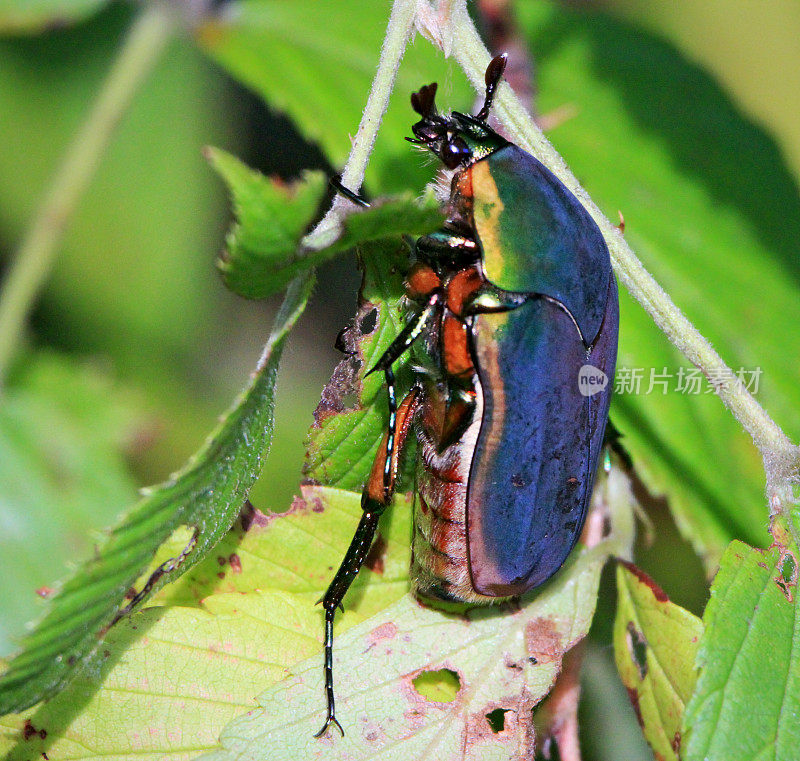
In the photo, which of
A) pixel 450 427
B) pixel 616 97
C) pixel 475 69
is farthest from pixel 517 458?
pixel 616 97

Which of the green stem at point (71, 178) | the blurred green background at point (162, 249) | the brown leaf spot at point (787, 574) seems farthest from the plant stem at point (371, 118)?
the blurred green background at point (162, 249)

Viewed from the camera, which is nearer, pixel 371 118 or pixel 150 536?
pixel 150 536

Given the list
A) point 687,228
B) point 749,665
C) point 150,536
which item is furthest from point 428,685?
point 687,228

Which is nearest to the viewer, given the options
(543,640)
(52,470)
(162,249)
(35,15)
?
(543,640)

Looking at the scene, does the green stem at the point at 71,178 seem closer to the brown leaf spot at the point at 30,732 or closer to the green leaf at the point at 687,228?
the green leaf at the point at 687,228

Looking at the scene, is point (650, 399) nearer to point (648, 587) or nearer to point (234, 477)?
point (648, 587)

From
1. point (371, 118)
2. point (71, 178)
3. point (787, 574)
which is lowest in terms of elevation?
point (787, 574)

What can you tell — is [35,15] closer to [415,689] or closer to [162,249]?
[162,249]
